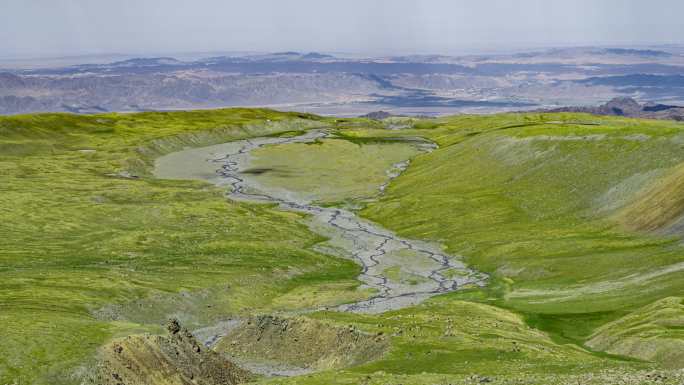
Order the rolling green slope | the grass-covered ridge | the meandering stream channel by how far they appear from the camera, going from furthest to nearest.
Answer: the meandering stream channel < the rolling green slope < the grass-covered ridge

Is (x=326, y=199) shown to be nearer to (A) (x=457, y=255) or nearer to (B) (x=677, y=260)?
(A) (x=457, y=255)

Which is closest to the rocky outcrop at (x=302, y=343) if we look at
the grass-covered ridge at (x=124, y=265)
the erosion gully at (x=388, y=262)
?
the grass-covered ridge at (x=124, y=265)

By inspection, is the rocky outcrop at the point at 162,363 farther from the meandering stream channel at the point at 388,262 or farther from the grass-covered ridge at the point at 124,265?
the meandering stream channel at the point at 388,262

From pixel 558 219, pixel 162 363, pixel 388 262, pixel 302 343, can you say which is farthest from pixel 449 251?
pixel 162 363

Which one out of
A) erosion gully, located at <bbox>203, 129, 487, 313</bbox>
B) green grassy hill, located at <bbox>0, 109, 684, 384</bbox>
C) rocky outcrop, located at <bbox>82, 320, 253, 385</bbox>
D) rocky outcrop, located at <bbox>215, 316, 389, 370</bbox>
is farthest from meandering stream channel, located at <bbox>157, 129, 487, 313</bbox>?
rocky outcrop, located at <bbox>82, 320, 253, 385</bbox>

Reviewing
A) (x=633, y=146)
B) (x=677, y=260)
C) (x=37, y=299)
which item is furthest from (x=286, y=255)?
(x=633, y=146)

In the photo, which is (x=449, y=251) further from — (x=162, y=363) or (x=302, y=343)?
(x=162, y=363)

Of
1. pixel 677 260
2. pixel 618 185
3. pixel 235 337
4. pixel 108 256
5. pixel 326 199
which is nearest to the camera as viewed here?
pixel 235 337

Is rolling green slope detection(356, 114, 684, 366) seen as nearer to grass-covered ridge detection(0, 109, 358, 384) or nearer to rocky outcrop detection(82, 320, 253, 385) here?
grass-covered ridge detection(0, 109, 358, 384)
